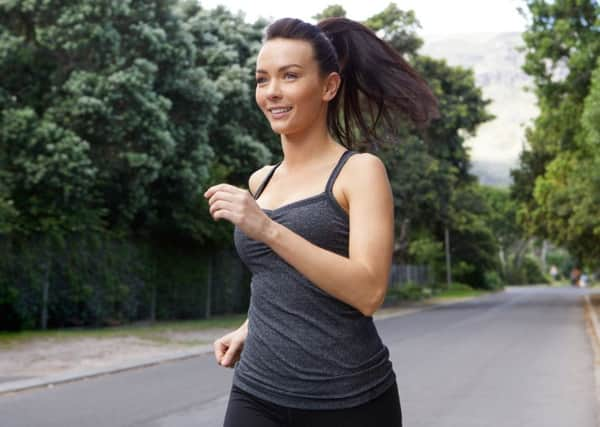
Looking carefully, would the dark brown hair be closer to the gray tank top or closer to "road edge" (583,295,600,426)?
the gray tank top

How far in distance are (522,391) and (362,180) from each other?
854 centimetres

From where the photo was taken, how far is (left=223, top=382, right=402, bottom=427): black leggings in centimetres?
225

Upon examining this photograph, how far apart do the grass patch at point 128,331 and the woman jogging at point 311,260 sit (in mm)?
13779

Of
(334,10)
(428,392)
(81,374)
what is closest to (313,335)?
(428,392)

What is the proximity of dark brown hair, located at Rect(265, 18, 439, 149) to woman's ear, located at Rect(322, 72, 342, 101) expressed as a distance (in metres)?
0.02

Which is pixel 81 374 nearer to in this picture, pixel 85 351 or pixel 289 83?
pixel 85 351

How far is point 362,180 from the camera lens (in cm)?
220

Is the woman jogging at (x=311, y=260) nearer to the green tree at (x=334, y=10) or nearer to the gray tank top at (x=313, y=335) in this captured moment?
the gray tank top at (x=313, y=335)

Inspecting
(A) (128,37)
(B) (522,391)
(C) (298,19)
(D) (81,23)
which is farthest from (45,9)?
(C) (298,19)

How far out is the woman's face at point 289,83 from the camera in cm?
231

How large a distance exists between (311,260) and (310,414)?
44 cm

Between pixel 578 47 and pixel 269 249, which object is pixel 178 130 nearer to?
pixel 578 47

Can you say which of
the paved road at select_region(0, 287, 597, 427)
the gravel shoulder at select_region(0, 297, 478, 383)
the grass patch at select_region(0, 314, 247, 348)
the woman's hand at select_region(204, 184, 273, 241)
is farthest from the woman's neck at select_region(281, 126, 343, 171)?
the grass patch at select_region(0, 314, 247, 348)

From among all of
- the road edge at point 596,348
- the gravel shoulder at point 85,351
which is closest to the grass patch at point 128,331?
the gravel shoulder at point 85,351
